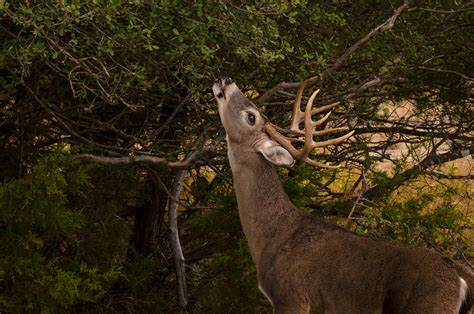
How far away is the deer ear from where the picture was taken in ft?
22.1

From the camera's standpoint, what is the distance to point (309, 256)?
21.2 ft

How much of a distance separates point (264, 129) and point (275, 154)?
0.31m

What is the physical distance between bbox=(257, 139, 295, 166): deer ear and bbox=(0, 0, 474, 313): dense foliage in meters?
0.63

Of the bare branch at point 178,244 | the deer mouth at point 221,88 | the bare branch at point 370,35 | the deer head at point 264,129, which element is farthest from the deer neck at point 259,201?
the bare branch at point 178,244

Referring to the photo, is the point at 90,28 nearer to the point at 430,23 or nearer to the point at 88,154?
the point at 88,154

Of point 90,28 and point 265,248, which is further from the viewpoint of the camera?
point 90,28

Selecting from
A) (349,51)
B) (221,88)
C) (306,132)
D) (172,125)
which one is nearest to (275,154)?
(306,132)

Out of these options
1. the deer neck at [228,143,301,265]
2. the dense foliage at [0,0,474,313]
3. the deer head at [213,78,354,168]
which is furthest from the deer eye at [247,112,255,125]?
the dense foliage at [0,0,474,313]

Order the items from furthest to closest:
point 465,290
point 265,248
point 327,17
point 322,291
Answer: point 327,17
point 265,248
point 322,291
point 465,290

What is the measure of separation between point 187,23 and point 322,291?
211 centimetres

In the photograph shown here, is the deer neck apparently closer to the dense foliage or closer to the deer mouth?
the deer mouth

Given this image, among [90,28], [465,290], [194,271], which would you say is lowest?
[465,290]

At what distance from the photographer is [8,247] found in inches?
305

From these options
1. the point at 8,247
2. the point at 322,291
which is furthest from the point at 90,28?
the point at 322,291
